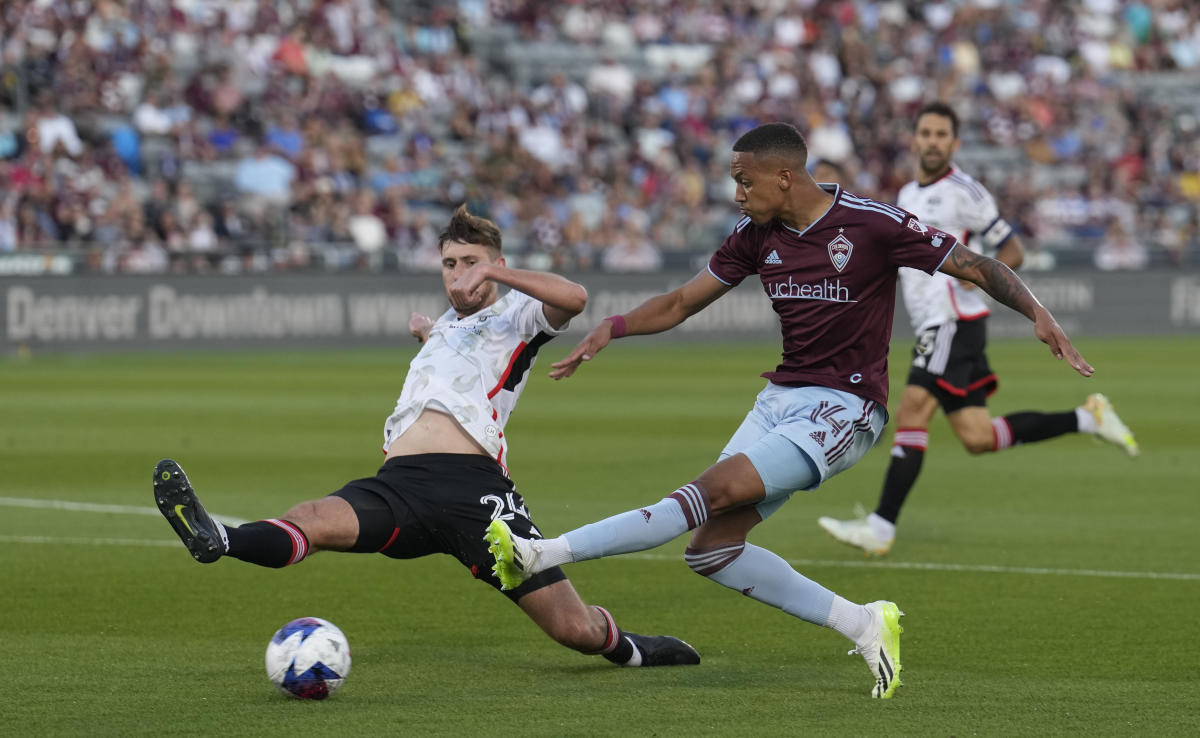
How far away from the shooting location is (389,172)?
29.3 m

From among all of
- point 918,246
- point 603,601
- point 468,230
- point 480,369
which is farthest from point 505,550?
point 603,601

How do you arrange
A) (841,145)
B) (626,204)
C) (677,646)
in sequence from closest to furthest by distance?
(677,646) < (626,204) < (841,145)

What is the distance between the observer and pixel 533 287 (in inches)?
256

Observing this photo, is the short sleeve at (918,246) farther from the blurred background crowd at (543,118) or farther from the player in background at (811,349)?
the blurred background crowd at (543,118)

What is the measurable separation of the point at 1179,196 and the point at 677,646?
103ft

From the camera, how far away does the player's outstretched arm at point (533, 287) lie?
6301mm

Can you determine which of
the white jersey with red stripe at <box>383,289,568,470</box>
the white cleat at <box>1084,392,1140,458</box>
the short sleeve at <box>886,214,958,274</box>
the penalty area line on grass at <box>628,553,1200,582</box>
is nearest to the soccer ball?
the white jersey with red stripe at <box>383,289,568,470</box>

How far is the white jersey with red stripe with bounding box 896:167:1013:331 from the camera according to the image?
33.9 ft

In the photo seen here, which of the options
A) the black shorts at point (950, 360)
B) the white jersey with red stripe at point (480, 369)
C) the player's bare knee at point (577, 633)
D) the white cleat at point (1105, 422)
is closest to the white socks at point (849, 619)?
the player's bare knee at point (577, 633)

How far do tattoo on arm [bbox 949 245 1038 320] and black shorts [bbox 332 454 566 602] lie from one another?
6.10 feet

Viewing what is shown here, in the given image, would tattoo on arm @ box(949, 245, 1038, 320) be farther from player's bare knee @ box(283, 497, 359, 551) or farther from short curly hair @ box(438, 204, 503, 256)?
player's bare knee @ box(283, 497, 359, 551)

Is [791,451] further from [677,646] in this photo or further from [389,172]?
[389,172]

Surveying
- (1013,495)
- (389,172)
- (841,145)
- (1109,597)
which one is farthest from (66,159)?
(1109,597)

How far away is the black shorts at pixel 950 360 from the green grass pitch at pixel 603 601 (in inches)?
35.5
